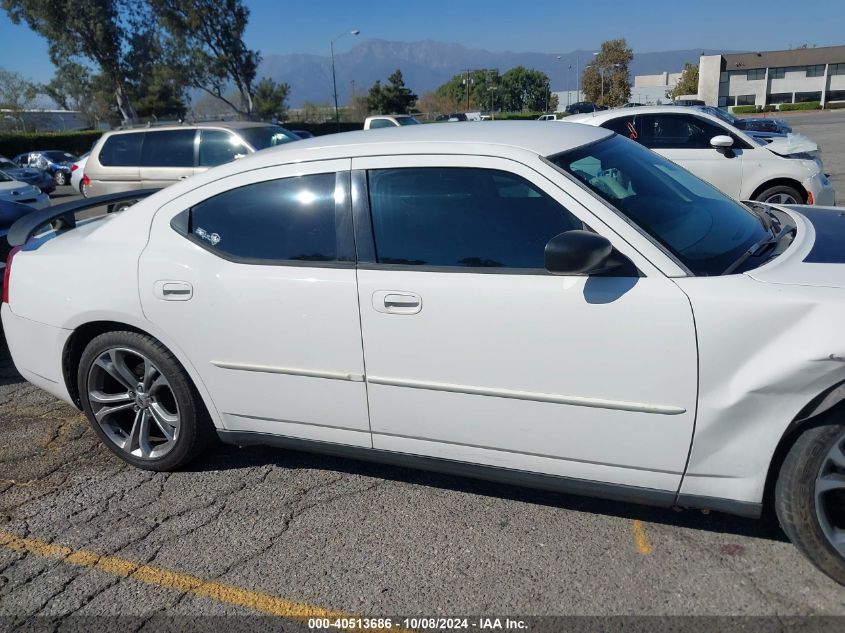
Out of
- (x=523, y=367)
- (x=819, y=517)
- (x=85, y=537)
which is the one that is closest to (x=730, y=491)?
(x=819, y=517)

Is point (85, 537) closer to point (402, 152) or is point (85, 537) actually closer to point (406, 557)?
point (406, 557)

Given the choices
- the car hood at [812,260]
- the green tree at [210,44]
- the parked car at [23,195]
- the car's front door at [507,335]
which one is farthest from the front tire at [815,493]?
the green tree at [210,44]

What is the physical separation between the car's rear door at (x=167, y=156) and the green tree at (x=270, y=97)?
175 ft

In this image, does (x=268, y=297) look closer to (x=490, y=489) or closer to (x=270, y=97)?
(x=490, y=489)

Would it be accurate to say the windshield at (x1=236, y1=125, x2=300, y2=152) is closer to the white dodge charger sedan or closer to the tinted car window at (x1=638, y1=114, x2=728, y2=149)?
the tinted car window at (x1=638, y1=114, x2=728, y2=149)

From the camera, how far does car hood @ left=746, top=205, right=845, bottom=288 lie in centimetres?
243

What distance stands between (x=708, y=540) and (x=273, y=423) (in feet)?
6.45

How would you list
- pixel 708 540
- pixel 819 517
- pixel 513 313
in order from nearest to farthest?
pixel 819 517, pixel 513 313, pixel 708 540

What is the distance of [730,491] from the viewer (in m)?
2.51

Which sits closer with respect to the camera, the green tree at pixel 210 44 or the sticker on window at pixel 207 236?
the sticker on window at pixel 207 236

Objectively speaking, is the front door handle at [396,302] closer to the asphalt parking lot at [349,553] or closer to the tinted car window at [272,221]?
the tinted car window at [272,221]

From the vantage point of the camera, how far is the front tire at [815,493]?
2.35m

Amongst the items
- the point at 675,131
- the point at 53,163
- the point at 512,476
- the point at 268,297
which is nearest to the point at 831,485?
the point at 512,476

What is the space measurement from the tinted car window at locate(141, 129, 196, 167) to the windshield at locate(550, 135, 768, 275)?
27.4ft
